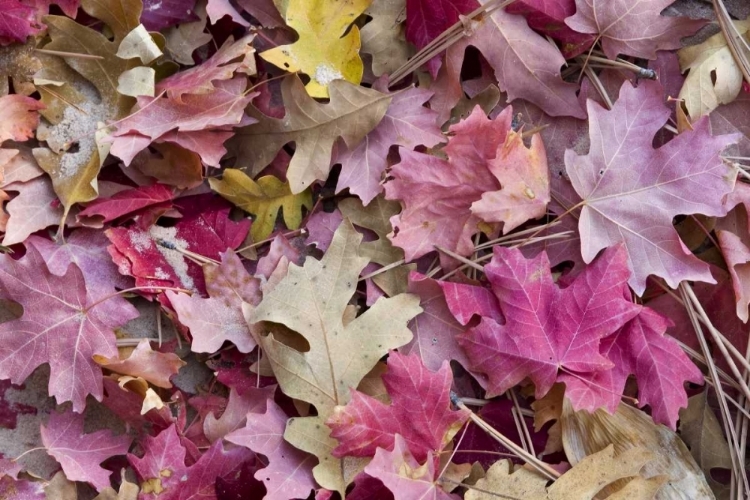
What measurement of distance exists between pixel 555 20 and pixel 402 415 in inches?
29.9

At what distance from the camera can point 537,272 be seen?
1.19m

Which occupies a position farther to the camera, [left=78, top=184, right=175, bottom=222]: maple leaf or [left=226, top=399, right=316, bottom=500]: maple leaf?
[left=78, top=184, right=175, bottom=222]: maple leaf

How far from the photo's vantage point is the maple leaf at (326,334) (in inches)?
46.8

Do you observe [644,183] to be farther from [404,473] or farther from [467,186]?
[404,473]

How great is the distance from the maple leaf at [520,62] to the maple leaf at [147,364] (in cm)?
72

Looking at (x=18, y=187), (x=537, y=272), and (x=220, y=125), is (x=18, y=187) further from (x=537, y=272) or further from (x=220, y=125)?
(x=537, y=272)

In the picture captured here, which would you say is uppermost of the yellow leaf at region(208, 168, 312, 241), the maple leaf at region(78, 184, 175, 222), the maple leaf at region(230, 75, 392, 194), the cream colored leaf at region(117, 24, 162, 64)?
the cream colored leaf at region(117, 24, 162, 64)

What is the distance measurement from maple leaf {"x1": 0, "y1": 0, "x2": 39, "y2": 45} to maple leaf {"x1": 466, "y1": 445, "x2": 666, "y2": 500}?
115cm

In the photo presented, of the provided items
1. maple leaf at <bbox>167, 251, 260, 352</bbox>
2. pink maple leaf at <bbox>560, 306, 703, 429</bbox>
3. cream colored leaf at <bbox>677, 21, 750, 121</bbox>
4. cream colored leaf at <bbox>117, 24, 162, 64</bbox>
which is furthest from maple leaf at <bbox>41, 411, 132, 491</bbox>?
cream colored leaf at <bbox>677, 21, 750, 121</bbox>

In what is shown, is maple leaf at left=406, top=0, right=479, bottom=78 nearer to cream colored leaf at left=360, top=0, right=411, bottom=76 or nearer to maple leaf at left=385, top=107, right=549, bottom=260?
cream colored leaf at left=360, top=0, right=411, bottom=76

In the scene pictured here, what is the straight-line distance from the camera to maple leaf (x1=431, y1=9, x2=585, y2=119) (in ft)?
4.13

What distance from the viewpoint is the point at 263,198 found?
1.33 metres

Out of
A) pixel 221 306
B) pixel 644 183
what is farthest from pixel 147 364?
pixel 644 183

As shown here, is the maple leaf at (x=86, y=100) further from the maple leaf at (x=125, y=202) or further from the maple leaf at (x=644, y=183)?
the maple leaf at (x=644, y=183)
